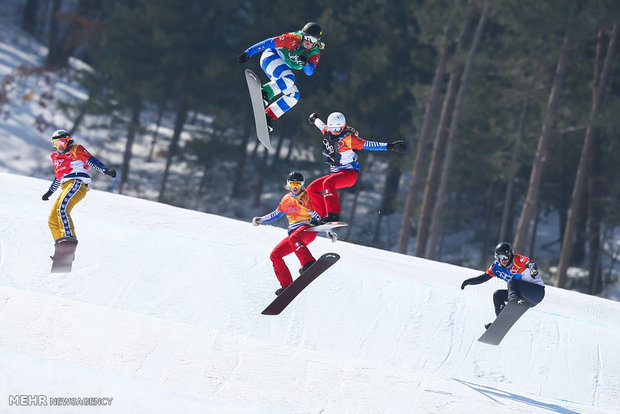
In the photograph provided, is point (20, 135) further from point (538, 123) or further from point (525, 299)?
point (525, 299)

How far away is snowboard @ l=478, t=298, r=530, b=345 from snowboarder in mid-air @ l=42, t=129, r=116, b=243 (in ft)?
17.6

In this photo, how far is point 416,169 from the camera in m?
22.0

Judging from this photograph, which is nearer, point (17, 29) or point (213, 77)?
point (213, 77)

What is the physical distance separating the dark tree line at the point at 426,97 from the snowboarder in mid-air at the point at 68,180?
40.2 feet

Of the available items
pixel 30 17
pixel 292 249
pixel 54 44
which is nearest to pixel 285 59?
pixel 292 249

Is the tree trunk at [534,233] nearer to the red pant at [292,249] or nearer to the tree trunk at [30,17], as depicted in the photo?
the red pant at [292,249]

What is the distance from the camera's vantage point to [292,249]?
1044 centimetres

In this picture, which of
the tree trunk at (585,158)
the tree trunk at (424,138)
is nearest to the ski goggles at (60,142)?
the tree trunk at (424,138)

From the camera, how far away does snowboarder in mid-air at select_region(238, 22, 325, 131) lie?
34.7ft

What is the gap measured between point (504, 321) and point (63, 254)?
5.81 meters

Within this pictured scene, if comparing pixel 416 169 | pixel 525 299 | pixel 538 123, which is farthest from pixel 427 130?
pixel 525 299

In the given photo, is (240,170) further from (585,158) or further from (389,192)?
(585,158)

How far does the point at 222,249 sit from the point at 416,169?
983 cm

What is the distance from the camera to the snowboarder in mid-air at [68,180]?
10.7m
